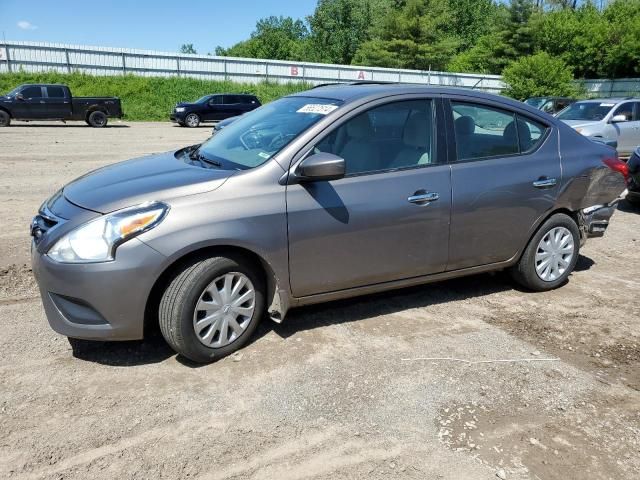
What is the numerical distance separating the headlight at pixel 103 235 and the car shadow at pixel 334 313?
0.78 meters

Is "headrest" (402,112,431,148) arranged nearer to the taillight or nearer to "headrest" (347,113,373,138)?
"headrest" (347,113,373,138)

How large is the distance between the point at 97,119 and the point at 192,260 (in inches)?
888

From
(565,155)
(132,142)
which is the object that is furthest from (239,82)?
(565,155)

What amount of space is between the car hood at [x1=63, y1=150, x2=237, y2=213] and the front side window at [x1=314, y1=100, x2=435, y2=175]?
2.65 feet

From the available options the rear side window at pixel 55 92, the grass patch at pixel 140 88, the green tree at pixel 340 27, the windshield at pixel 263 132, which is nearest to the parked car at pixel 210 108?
the rear side window at pixel 55 92

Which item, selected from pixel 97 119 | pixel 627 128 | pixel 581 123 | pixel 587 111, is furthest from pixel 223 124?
pixel 97 119

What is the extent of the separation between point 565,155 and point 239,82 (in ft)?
105

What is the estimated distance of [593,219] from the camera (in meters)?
5.04

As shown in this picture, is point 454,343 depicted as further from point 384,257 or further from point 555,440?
point 555,440

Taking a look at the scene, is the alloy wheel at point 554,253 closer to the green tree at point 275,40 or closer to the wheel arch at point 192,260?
the wheel arch at point 192,260

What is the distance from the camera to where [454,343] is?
3943 mm

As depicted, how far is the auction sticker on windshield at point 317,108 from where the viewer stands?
153 inches

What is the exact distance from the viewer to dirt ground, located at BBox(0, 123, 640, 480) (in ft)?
8.75

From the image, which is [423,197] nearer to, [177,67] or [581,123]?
[581,123]
